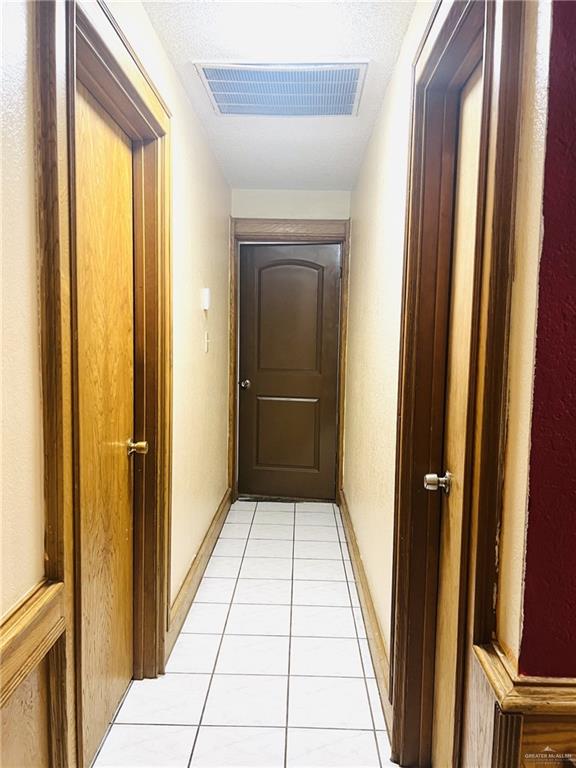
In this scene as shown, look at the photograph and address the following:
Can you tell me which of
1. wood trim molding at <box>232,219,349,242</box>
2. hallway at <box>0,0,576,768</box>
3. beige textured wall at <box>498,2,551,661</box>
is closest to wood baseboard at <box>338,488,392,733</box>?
hallway at <box>0,0,576,768</box>

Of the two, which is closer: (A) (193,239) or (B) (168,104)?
(B) (168,104)

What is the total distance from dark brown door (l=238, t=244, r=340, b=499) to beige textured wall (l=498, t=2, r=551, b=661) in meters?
3.37

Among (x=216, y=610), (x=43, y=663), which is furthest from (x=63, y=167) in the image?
(x=216, y=610)

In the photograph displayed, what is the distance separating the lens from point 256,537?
11.9ft

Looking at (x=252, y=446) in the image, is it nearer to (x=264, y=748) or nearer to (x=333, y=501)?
(x=333, y=501)

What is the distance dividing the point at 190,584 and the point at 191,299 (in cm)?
137

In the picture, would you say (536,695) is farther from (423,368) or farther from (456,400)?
(423,368)

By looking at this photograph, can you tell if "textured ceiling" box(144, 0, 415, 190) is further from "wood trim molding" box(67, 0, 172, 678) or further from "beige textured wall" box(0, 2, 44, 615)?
Result: "beige textured wall" box(0, 2, 44, 615)

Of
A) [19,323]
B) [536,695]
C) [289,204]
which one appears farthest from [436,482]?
[289,204]

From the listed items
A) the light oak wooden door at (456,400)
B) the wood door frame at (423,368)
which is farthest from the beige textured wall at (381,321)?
the light oak wooden door at (456,400)

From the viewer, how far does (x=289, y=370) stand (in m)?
4.38

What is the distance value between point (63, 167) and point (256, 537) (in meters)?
2.90

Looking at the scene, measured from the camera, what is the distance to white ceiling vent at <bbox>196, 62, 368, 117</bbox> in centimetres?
220

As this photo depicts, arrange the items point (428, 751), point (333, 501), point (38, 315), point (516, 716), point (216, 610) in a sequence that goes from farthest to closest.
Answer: point (333, 501)
point (216, 610)
point (428, 751)
point (38, 315)
point (516, 716)
